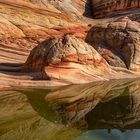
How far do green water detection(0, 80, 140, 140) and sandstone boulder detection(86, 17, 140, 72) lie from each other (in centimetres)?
347

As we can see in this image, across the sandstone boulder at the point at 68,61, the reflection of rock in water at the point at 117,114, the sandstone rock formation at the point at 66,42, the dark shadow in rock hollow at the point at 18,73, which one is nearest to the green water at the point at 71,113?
the reflection of rock in water at the point at 117,114

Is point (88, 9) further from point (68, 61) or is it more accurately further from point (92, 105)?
point (92, 105)

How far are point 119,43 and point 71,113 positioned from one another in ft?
32.8

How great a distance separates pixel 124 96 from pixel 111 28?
7368 millimetres

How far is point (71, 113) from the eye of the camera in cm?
1098

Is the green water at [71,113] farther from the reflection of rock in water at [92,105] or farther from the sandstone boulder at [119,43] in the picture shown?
the sandstone boulder at [119,43]

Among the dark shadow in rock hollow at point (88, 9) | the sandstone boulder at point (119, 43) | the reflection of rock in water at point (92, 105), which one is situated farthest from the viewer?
the dark shadow in rock hollow at point (88, 9)

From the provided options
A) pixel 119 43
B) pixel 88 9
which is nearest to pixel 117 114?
pixel 119 43

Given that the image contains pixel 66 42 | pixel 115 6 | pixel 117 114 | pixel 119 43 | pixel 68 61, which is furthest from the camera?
pixel 115 6

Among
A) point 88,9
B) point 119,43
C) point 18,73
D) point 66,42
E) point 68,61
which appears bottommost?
point 18,73

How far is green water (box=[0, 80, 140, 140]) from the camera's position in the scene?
29.0ft

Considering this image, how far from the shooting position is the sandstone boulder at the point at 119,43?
19.4m

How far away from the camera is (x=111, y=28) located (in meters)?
20.7

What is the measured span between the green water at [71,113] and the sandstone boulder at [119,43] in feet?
11.4
